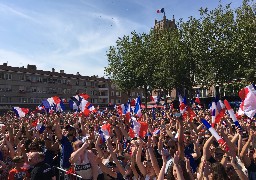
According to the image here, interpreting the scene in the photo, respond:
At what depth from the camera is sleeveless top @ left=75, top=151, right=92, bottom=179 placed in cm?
637

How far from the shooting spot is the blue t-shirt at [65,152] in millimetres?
7750

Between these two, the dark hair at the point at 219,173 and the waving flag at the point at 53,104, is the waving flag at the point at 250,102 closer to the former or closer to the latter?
the dark hair at the point at 219,173

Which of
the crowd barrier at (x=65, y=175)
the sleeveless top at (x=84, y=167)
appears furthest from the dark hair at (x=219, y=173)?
the crowd barrier at (x=65, y=175)

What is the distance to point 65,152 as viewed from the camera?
7816 mm

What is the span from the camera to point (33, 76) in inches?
3241

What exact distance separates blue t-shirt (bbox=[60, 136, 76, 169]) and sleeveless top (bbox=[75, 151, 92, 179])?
1392 millimetres

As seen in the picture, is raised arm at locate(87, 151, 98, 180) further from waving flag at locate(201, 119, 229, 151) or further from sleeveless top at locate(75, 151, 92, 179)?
waving flag at locate(201, 119, 229, 151)

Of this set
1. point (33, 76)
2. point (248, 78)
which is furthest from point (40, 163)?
point (33, 76)

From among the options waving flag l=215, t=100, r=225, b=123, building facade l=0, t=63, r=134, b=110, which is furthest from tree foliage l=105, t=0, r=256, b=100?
waving flag l=215, t=100, r=225, b=123

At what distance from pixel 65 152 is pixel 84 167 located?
5.17 ft

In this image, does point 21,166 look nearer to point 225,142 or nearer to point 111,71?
point 225,142

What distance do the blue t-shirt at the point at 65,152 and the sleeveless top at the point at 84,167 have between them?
4.57ft

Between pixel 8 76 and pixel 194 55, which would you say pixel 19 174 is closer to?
pixel 194 55

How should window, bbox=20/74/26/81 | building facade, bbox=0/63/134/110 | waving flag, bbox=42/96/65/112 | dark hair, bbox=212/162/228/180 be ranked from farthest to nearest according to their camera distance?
1. window, bbox=20/74/26/81
2. building facade, bbox=0/63/134/110
3. waving flag, bbox=42/96/65/112
4. dark hair, bbox=212/162/228/180
